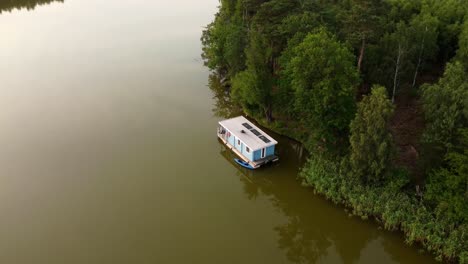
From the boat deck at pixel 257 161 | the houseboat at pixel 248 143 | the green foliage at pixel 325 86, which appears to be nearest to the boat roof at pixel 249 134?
the houseboat at pixel 248 143

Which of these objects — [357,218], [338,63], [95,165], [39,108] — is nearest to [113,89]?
[39,108]

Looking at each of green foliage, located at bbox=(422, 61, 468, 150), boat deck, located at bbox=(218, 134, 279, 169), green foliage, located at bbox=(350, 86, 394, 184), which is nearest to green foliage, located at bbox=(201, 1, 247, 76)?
boat deck, located at bbox=(218, 134, 279, 169)

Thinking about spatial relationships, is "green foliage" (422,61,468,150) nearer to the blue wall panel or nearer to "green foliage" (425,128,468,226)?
"green foliage" (425,128,468,226)

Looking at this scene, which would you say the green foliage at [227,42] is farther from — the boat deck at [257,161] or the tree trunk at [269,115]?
the boat deck at [257,161]

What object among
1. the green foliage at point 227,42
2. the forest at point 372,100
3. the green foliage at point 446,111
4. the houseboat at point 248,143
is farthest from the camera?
the green foliage at point 227,42

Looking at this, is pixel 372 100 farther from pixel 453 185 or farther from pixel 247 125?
pixel 247 125

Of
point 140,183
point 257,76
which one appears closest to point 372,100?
point 257,76
